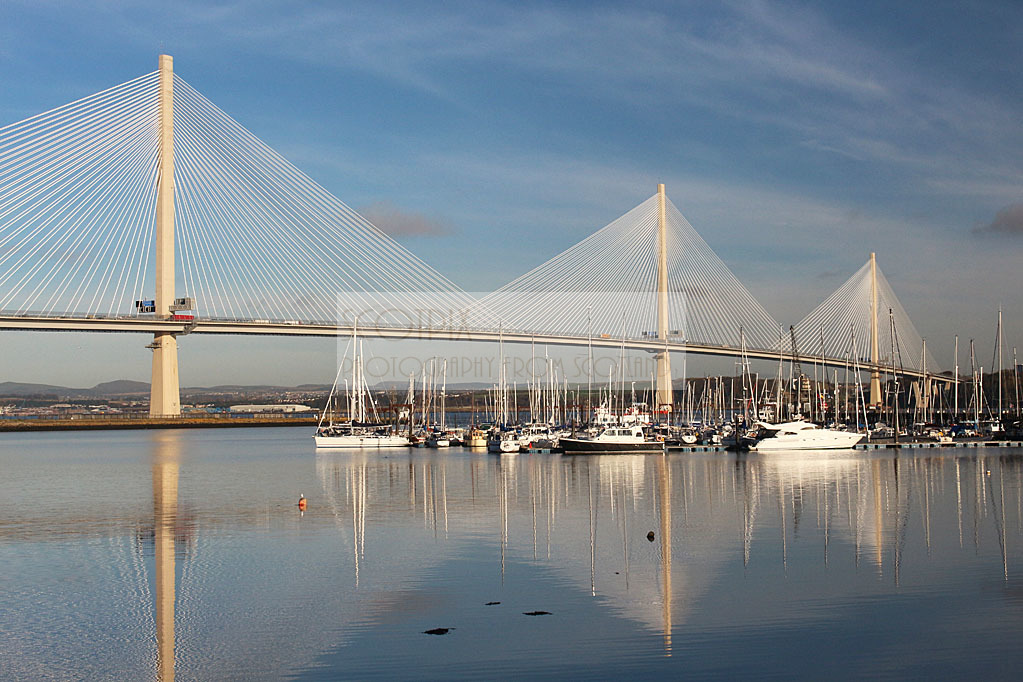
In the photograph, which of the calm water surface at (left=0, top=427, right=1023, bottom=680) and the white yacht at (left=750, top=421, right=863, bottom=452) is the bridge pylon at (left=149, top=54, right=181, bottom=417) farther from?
the white yacht at (left=750, top=421, right=863, bottom=452)

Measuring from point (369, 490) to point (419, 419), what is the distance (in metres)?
38.8

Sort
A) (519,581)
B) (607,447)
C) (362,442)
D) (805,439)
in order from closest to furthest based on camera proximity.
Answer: (519,581), (607,447), (805,439), (362,442)

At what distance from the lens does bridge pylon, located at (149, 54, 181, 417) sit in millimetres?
49500

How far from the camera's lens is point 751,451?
42.4m

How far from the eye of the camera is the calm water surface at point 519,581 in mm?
9258

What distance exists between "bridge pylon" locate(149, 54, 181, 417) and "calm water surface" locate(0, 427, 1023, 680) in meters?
26.1

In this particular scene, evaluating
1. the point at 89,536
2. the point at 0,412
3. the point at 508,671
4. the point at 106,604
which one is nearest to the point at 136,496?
the point at 89,536

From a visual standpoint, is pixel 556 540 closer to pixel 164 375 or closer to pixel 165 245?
pixel 165 245

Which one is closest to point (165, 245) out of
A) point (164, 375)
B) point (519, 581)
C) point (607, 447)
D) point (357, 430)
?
point (164, 375)

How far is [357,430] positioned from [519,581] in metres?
39.0

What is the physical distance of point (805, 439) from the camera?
41.8 meters

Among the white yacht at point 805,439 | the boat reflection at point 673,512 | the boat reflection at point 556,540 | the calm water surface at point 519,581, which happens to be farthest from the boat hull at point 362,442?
the calm water surface at point 519,581

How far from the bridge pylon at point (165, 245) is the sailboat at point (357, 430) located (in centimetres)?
946

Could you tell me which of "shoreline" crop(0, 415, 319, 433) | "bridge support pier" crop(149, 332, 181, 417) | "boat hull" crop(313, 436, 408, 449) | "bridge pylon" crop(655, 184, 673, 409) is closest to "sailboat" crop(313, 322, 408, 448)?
"boat hull" crop(313, 436, 408, 449)
